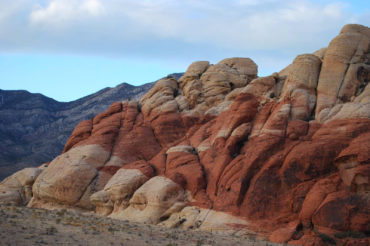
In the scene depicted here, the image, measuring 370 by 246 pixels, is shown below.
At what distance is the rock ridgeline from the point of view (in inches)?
1214

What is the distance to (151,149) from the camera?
→ 1784 inches

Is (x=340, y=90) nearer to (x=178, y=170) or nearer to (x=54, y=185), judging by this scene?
(x=178, y=170)

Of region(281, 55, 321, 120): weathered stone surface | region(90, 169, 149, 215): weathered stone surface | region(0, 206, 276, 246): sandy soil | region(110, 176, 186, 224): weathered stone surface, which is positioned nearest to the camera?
region(0, 206, 276, 246): sandy soil

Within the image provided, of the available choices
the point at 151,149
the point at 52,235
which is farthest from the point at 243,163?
the point at 52,235

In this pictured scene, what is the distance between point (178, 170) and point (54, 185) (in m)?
12.1

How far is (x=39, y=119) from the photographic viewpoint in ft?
434

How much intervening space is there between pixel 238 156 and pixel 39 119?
105596 mm

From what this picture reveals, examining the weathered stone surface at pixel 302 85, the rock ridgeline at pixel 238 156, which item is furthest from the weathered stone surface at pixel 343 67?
the weathered stone surface at pixel 302 85

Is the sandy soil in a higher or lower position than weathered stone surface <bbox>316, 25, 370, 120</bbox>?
lower

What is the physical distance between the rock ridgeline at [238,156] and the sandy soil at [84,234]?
3.96 metres

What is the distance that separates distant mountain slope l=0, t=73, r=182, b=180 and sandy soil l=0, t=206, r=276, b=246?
79685 millimetres

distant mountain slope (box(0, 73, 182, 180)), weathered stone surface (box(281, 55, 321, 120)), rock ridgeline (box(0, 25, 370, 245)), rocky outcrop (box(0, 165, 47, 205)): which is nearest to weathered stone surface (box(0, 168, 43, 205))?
rocky outcrop (box(0, 165, 47, 205))

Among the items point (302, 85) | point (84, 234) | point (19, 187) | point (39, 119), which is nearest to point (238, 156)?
point (302, 85)

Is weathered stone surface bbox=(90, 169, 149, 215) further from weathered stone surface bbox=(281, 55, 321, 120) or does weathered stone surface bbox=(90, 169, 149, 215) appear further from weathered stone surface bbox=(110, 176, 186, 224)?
weathered stone surface bbox=(281, 55, 321, 120)
